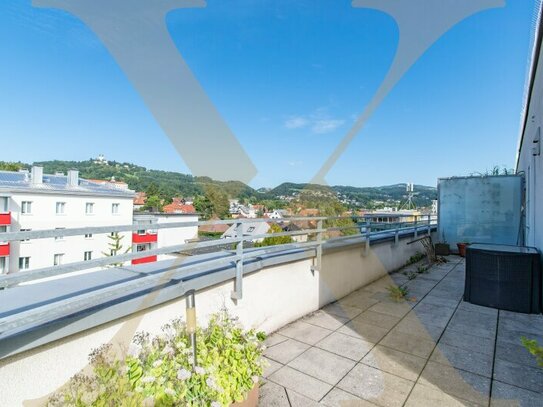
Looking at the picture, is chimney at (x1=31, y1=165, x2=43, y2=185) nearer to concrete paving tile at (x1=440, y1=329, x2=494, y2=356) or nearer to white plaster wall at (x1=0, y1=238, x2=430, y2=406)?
white plaster wall at (x1=0, y1=238, x2=430, y2=406)

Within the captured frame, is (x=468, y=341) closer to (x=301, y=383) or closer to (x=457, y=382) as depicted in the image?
(x=457, y=382)

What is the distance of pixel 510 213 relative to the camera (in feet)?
25.0

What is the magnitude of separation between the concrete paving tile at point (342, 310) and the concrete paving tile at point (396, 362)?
0.91m

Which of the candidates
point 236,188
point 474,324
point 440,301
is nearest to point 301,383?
point 474,324

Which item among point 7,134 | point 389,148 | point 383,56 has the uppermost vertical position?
point 383,56

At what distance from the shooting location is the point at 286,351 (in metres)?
2.77

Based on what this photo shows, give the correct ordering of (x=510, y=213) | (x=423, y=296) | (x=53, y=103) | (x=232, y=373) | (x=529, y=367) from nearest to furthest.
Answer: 1. (x=232, y=373)
2. (x=529, y=367)
3. (x=423, y=296)
4. (x=510, y=213)
5. (x=53, y=103)

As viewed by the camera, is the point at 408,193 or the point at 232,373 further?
the point at 408,193

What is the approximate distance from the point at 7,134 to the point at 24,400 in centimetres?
2013

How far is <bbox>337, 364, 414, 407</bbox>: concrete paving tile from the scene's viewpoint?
2088 millimetres

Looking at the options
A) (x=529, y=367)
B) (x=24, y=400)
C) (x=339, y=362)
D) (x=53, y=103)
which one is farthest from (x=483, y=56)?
(x=53, y=103)

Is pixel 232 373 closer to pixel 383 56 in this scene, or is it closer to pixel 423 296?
pixel 423 296

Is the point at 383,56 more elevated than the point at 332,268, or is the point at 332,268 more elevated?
the point at 383,56

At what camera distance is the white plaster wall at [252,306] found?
1.36 m
